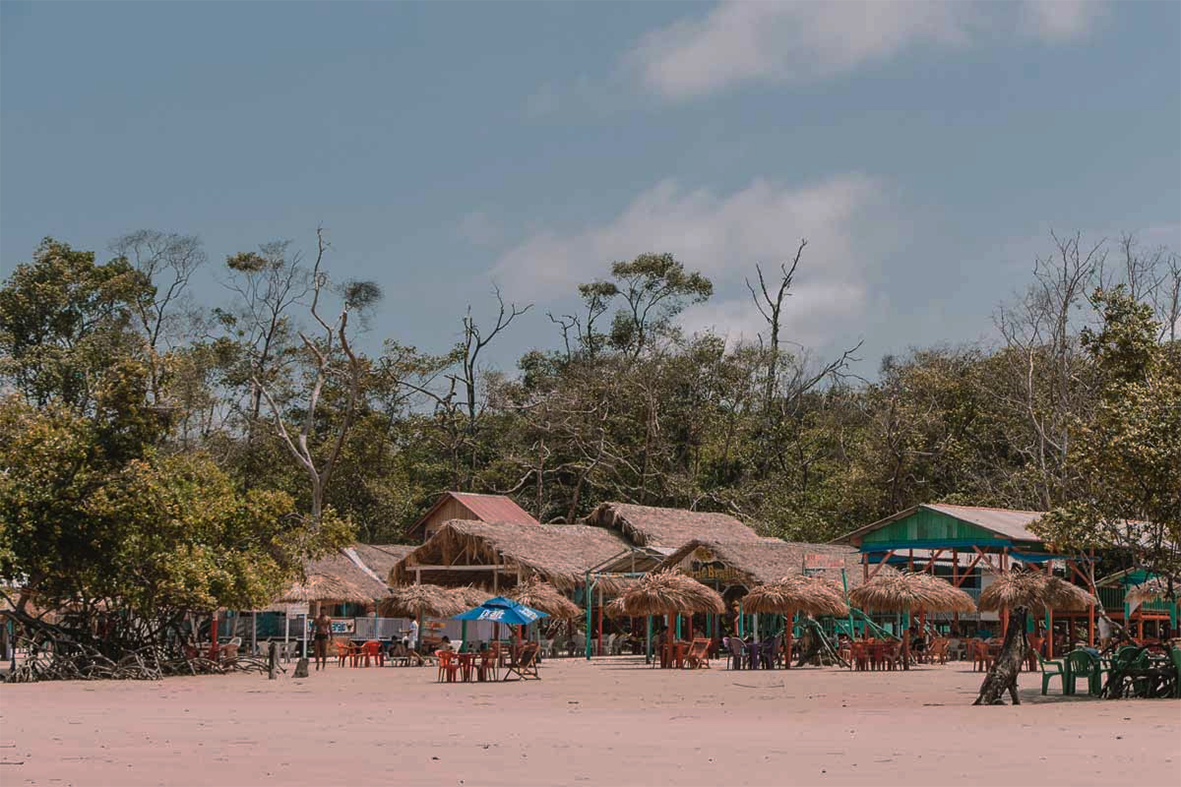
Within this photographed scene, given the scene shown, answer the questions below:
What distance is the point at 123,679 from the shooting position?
83.5 ft

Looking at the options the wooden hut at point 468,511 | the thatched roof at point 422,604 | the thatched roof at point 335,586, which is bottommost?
the thatched roof at point 422,604

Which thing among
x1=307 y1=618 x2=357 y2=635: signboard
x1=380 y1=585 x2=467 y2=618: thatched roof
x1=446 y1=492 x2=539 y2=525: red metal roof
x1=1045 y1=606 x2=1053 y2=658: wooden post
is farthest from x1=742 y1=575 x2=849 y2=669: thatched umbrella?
x1=446 y1=492 x2=539 y2=525: red metal roof

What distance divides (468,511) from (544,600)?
16.4m

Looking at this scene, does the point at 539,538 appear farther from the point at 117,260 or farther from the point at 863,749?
the point at 863,749

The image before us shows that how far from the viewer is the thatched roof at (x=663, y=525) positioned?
149ft

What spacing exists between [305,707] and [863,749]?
8.80 m

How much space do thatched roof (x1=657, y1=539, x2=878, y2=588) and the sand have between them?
10697 mm

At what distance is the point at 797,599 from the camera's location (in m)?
29.9

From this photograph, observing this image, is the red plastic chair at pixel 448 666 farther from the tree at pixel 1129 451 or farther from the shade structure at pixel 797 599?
the tree at pixel 1129 451

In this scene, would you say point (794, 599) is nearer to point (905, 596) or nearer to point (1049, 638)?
point (905, 596)

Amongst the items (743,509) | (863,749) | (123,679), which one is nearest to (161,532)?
(123,679)

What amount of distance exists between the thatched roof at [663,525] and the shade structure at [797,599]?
14.3m

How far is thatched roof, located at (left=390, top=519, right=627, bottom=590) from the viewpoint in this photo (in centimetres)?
3828

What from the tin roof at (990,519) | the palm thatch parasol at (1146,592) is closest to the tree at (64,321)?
the tin roof at (990,519)
